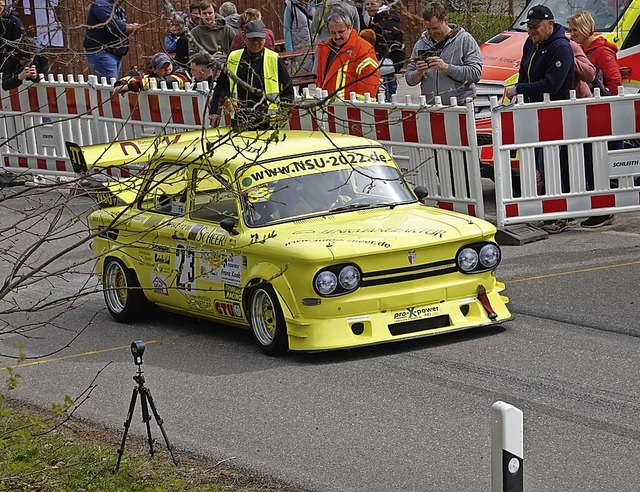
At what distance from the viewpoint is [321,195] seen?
33.5 feet

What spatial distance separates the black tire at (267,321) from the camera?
9359mm

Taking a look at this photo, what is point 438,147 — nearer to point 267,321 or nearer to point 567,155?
point 567,155

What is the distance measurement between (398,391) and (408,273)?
1.15 meters

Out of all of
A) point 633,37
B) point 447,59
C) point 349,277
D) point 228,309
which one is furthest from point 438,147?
point 349,277

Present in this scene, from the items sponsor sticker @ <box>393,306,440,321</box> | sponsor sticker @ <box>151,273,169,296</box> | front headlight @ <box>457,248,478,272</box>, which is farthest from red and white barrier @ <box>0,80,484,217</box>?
sponsor sticker @ <box>151,273,169,296</box>

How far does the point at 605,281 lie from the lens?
11336mm

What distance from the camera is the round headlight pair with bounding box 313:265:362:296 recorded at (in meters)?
9.12

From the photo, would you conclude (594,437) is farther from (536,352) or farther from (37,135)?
(37,135)

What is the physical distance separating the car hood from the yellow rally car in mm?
11

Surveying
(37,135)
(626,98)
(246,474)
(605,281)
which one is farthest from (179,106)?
(246,474)

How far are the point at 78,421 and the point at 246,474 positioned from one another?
178cm

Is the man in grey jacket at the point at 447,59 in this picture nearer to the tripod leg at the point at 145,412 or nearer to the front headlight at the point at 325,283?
the front headlight at the point at 325,283

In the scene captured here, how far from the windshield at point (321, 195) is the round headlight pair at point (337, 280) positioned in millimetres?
871

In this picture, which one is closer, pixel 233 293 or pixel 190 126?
pixel 233 293
